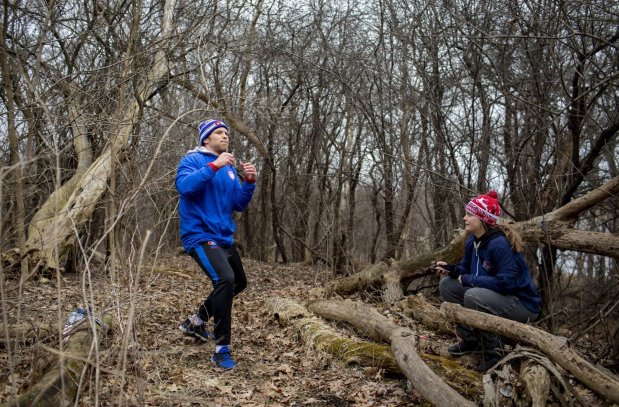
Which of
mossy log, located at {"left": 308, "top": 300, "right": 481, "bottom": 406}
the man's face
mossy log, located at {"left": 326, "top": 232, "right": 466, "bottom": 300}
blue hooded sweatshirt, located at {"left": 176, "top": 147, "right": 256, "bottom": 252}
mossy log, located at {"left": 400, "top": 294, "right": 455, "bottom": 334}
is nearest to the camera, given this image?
mossy log, located at {"left": 308, "top": 300, "right": 481, "bottom": 406}

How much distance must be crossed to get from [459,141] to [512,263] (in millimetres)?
4689

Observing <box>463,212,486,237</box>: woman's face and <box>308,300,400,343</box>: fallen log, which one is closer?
<box>463,212,486,237</box>: woman's face

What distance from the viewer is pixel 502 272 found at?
13.8ft

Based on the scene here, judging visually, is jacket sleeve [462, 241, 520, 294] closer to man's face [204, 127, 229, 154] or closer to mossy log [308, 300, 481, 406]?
mossy log [308, 300, 481, 406]

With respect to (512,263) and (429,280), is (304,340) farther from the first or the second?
(429,280)

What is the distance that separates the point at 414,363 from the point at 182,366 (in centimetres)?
183

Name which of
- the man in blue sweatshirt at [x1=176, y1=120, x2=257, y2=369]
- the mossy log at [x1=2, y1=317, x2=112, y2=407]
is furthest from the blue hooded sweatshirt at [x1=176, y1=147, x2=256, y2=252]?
the mossy log at [x1=2, y1=317, x2=112, y2=407]

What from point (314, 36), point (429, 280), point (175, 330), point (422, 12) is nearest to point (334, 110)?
point (314, 36)

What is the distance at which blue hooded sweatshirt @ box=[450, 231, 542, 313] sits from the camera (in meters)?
4.20

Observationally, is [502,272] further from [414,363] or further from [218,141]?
[218,141]

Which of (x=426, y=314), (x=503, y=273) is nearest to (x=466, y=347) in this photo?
(x=503, y=273)

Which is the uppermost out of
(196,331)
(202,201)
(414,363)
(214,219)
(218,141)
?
(218,141)

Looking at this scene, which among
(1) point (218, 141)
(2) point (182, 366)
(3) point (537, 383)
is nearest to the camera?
(3) point (537, 383)

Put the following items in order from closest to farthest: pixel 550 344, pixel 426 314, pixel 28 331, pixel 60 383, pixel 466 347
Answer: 1. pixel 60 383
2. pixel 550 344
3. pixel 28 331
4. pixel 466 347
5. pixel 426 314
